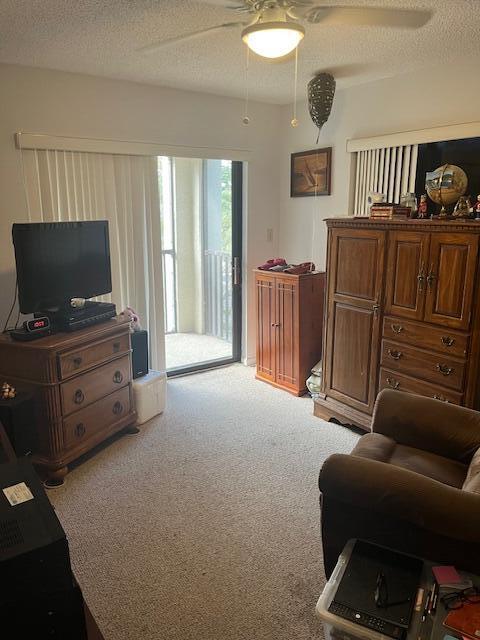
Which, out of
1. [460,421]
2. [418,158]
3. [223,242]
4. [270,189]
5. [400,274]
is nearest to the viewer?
[460,421]

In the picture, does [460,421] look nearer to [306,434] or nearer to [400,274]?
[400,274]

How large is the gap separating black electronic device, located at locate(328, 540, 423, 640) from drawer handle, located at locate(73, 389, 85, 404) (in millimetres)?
1820

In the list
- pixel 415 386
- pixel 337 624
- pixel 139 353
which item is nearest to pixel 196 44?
pixel 139 353

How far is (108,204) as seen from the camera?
358cm

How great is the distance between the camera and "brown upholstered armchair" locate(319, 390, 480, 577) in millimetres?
1544

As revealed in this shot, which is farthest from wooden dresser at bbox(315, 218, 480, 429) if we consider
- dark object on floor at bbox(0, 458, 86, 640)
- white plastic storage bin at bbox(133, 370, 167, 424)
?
dark object on floor at bbox(0, 458, 86, 640)

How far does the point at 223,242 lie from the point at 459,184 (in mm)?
2587

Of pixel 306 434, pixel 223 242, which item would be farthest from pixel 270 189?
pixel 306 434

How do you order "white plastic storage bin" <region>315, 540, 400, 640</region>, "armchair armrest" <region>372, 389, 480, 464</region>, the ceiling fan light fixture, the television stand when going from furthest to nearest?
the television stand, "armchair armrest" <region>372, 389, 480, 464</region>, the ceiling fan light fixture, "white plastic storage bin" <region>315, 540, 400, 640</region>

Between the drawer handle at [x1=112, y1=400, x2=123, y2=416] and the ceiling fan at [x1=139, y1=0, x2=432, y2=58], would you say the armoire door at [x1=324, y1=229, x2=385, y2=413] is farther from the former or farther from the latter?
the drawer handle at [x1=112, y1=400, x2=123, y2=416]

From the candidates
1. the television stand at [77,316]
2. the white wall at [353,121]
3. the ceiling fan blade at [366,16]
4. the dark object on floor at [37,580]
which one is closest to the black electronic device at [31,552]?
the dark object on floor at [37,580]

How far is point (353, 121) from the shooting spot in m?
3.69

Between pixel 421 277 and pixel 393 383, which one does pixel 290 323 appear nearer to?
pixel 393 383

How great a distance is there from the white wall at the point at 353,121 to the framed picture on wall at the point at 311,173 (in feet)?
0.18
